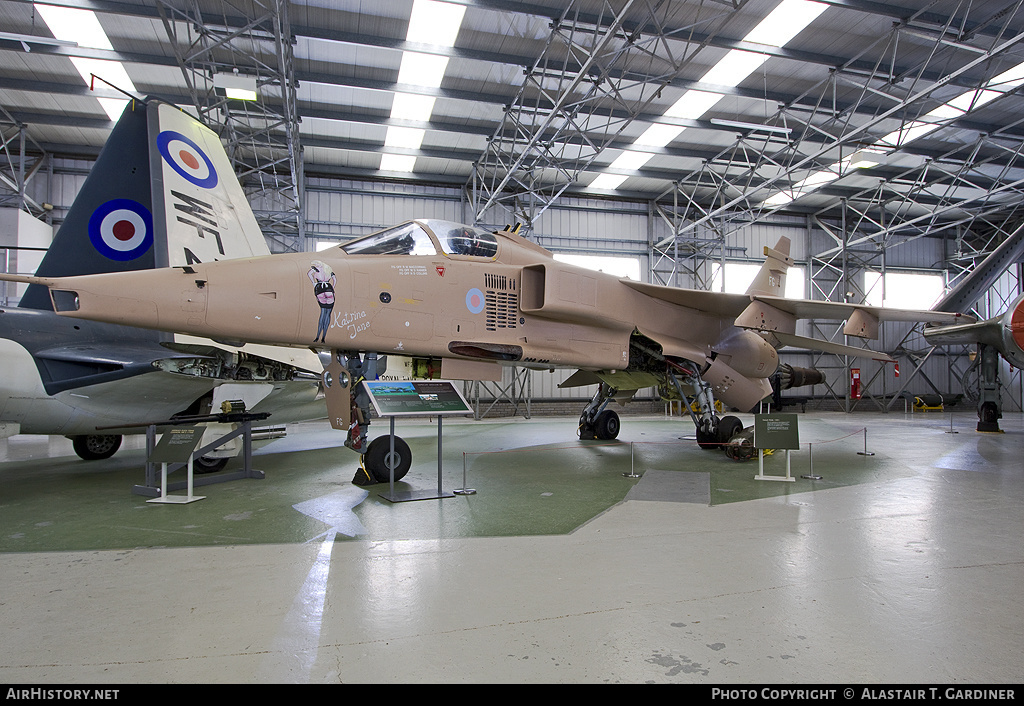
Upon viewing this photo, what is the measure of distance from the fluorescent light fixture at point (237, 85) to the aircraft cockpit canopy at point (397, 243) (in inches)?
348

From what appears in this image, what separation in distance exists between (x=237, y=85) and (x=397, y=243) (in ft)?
31.9

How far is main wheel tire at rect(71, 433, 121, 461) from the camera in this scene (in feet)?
28.1

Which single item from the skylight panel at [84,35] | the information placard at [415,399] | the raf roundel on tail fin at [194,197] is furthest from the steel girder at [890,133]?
the skylight panel at [84,35]

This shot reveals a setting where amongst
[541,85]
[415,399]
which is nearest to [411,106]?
[541,85]

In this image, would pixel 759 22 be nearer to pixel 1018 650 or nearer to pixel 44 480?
pixel 1018 650

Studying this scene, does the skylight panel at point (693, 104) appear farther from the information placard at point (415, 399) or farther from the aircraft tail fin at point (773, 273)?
the information placard at point (415, 399)

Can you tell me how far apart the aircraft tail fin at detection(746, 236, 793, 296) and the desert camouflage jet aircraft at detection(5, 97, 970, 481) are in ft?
4.83

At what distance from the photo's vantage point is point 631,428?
15.2m

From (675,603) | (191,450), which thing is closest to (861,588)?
(675,603)

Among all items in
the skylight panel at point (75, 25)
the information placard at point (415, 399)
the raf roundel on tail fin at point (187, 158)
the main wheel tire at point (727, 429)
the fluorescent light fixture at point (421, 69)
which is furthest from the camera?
the fluorescent light fixture at point (421, 69)

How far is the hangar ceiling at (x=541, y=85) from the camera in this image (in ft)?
37.2

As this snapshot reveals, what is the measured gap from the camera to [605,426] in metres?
11.7

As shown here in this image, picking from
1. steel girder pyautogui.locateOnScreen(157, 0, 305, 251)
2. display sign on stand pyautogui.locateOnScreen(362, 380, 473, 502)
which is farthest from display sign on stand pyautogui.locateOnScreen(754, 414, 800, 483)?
steel girder pyautogui.locateOnScreen(157, 0, 305, 251)

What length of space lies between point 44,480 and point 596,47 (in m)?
11.7
